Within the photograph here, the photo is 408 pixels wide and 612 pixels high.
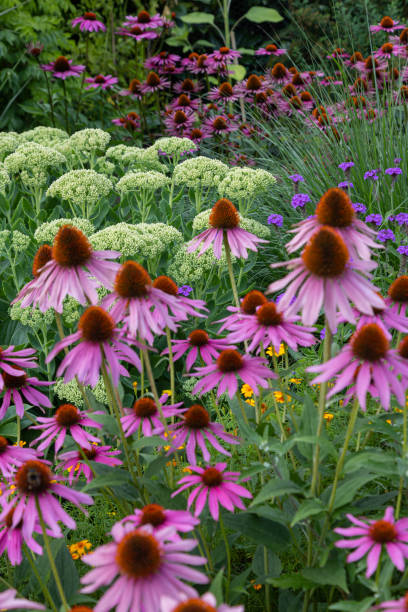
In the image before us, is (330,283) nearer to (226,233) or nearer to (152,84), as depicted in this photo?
(226,233)

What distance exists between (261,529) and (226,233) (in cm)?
95

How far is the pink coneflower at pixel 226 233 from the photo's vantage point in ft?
6.88

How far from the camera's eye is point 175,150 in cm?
444

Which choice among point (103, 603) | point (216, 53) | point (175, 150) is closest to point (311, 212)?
point (175, 150)

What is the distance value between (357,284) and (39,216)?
3362 millimetres

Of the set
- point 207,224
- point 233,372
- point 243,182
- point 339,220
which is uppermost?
point 339,220

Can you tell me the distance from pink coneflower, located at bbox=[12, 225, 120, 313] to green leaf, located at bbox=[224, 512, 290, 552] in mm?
629

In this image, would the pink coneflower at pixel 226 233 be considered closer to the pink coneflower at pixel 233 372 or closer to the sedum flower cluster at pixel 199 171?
the pink coneflower at pixel 233 372

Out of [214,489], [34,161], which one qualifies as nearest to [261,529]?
[214,489]

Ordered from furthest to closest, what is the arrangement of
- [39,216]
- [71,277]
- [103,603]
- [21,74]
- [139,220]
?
1. [21,74]
2. [139,220]
3. [39,216]
4. [71,277]
5. [103,603]

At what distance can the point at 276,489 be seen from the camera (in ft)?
4.77

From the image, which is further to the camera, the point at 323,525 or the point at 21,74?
the point at 21,74

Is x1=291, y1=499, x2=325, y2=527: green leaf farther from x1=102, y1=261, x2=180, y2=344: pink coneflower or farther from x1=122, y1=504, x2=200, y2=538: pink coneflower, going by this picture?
x1=102, y1=261, x2=180, y2=344: pink coneflower

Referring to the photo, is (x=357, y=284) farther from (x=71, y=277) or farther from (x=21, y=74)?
(x=21, y=74)
